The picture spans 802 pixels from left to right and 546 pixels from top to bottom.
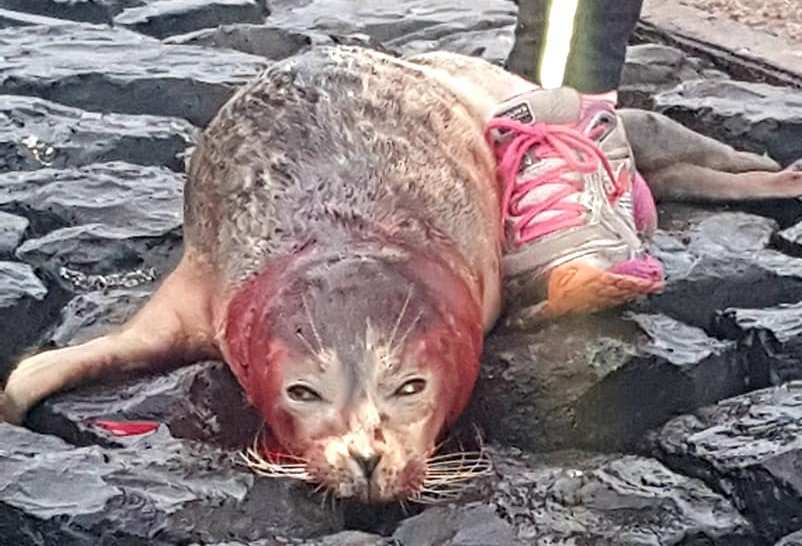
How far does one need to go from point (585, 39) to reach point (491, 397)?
1.59 metres

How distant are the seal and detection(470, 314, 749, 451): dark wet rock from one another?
18 cm

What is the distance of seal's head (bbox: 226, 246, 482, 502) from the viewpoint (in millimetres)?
3836

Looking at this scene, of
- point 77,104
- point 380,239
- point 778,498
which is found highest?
point 380,239

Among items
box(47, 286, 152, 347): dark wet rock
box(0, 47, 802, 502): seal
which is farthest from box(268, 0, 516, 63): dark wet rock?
box(47, 286, 152, 347): dark wet rock

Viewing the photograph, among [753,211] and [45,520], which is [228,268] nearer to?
[45,520]

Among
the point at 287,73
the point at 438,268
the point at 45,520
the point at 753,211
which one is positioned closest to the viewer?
the point at 45,520

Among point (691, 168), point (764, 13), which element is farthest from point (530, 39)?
point (764, 13)

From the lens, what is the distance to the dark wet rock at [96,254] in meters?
5.15

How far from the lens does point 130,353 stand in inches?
179

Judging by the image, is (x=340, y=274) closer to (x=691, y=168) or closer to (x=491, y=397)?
(x=491, y=397)

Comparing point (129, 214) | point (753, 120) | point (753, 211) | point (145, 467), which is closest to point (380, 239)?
point (145, 467)

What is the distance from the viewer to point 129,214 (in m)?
5.47

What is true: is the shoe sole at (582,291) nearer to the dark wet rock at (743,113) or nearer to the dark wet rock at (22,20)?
the dark wet rock at (743,113)

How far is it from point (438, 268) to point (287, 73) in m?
0.96
